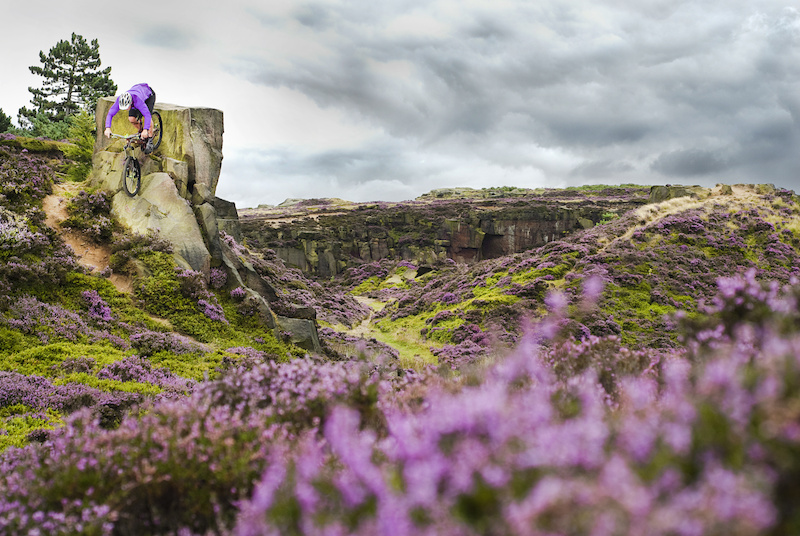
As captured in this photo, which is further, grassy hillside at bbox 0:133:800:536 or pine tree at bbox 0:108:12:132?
pine tree at bbox 0:108:12:132

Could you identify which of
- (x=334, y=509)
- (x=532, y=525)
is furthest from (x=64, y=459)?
(x=532, y=525)

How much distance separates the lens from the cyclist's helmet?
53.5ft

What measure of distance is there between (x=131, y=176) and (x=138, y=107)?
247 cm

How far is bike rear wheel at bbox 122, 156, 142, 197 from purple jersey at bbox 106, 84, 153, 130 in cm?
147

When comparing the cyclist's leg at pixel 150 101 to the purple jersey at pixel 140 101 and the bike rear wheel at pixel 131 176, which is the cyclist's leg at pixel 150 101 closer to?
the purple jersey at pixel 140 101

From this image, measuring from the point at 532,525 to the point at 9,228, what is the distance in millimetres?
Result: 16025

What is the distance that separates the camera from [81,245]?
15.2m

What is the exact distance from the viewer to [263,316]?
16.4m

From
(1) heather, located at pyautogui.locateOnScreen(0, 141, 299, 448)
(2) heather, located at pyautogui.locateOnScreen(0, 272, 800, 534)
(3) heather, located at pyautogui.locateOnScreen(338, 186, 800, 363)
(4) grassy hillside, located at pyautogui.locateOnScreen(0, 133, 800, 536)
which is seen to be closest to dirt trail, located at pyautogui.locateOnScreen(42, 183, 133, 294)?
(1) heather, located at pyautogui.locateOnScreen(0, 141, 299, 448)

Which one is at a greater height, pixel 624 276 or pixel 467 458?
pixel 624 276

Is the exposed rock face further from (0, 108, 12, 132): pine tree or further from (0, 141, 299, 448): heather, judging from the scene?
(0, 108, 12, 132): pine tree

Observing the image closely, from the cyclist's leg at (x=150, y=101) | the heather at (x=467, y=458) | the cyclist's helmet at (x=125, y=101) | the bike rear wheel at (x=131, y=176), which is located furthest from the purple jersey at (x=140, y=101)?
the heather at (x=467, y=458)

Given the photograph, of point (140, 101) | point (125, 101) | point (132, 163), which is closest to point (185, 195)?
point (132, 163)

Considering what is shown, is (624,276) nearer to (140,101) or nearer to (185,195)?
(185,195)
